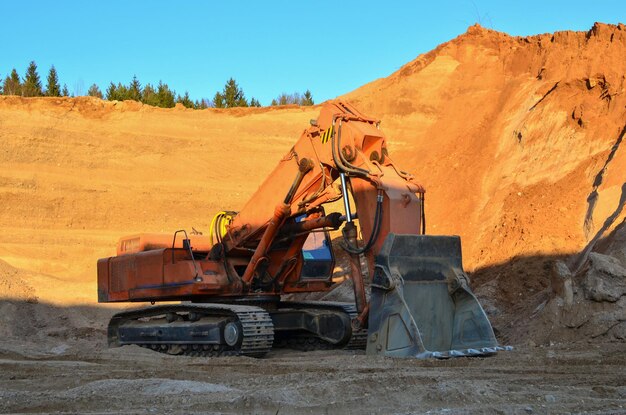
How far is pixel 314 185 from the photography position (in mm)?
11273

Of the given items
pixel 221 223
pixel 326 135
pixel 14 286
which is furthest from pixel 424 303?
pixel 14 286

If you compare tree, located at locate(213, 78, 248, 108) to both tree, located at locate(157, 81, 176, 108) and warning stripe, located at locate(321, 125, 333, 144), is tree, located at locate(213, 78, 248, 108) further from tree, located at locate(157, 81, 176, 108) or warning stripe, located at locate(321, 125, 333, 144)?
warning stripe, located at locate(321, 125, 333, 144)

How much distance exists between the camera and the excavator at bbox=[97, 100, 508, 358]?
984cm

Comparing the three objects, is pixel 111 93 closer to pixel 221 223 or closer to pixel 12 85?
pixel 12 85

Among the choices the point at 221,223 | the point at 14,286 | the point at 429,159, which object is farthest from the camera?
the point at 429,159

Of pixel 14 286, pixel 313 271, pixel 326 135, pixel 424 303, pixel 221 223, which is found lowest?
pixel 424 303

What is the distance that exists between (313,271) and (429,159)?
11611 millimetres

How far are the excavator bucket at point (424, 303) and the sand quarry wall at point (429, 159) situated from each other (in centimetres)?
332

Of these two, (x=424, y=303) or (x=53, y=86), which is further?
(x=53, y=86)

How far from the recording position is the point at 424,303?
9.96 metres

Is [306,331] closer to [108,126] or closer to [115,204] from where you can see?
[115,204]

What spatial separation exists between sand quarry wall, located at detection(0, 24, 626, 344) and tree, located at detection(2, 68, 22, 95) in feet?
28.6

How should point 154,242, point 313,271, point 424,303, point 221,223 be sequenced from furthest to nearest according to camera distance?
point 154,242
point 313,271
point 221,223
point 424,303

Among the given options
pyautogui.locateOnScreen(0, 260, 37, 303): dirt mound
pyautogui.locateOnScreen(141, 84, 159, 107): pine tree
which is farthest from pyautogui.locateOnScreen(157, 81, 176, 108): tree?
pyautogui.locateOnScreen(0, 260, 37, 303): dirt mound
